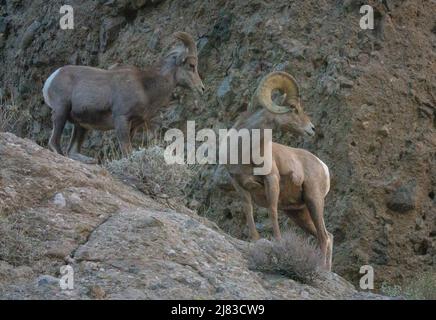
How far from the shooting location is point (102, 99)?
1275 centimetres

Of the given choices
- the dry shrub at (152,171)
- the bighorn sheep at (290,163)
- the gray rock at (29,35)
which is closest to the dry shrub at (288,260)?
Answer: the bighorn sheep at (290,163)

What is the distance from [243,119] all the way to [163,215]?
7.00 feet

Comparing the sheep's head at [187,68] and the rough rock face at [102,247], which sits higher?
the sheep's head at [187,68]

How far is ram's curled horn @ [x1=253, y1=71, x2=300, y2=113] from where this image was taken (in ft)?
39.0

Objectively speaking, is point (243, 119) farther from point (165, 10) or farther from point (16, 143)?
point (165, 10)

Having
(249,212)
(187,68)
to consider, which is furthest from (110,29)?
(249,212)

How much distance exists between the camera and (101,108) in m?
12.8

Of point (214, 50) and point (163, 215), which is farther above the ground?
point (214, 50)

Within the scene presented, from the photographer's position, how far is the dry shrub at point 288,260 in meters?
9.93

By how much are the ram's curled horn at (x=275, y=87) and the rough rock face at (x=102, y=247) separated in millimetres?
1803

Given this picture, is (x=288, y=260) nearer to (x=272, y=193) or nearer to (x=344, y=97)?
(x=272, y=193)

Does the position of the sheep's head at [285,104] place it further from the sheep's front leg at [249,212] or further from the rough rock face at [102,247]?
the rough rock face at [102,247]

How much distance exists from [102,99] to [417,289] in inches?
166
